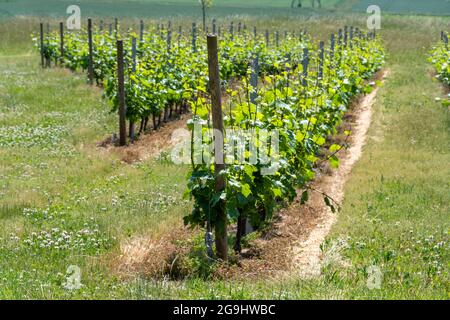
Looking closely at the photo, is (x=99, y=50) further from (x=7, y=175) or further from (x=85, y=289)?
(x=85, y=289)

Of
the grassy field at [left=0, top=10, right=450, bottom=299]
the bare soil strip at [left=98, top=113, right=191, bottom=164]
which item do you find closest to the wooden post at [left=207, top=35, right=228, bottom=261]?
the grassy field at [left=0, top=10, right=450, bottom=299]

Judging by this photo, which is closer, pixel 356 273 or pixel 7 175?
pixel 356 273

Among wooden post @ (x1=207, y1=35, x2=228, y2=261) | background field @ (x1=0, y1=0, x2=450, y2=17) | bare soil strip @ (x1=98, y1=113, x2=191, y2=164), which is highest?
background field @ (x1=0, y1=0, x2=450, y2=17)

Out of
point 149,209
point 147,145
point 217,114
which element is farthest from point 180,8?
point 217,114

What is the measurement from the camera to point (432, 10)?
236 feet

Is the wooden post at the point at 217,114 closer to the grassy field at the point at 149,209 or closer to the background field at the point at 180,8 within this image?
the grassy field at the point at 149,209

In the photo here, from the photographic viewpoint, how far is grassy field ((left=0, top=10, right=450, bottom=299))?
6.25 metres

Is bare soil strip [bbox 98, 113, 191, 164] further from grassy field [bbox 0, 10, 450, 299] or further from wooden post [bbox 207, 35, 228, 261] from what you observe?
wooden post [bbox 207, 35, 228, 261]

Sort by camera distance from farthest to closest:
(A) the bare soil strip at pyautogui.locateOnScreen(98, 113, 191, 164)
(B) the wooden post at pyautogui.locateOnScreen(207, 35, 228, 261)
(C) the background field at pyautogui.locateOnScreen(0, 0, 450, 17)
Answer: (C) the background field at pyautogui.locateOnScreen(0, 0, 450, 17) → (A) the bare soil strip at pyautogui.locateOnScreen(98, 113, 191, 164) → (B) the wooden post at pyautogui.locateOnScreen(207, 35, 228, 261)

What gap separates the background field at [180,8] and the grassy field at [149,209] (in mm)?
41247

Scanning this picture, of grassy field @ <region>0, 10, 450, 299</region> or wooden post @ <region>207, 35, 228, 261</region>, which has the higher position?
wooden post @ <region>207, 35, 228, 261</region>

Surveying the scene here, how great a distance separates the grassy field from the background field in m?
41.2

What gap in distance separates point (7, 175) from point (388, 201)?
6.52m
